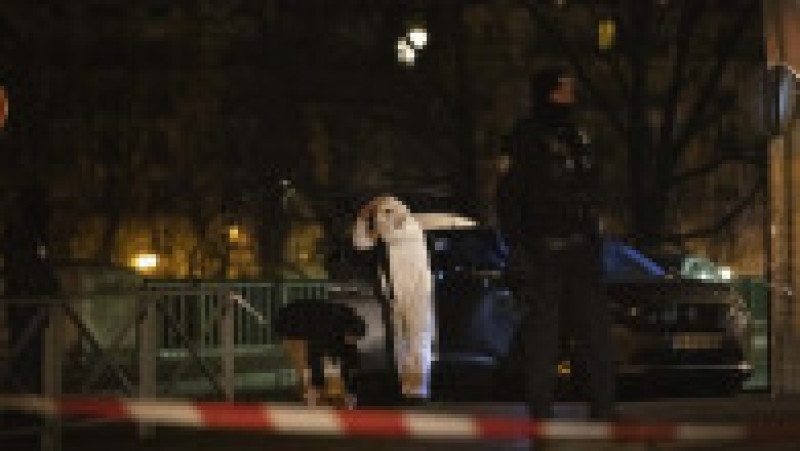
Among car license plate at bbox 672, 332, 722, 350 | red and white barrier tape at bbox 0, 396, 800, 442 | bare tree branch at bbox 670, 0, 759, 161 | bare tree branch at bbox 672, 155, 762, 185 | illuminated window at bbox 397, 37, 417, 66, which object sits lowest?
car license plate at bbox 672, 332, 722, 350

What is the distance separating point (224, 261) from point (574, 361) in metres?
22.3

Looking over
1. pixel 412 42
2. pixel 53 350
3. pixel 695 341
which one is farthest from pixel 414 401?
pixel 412 42

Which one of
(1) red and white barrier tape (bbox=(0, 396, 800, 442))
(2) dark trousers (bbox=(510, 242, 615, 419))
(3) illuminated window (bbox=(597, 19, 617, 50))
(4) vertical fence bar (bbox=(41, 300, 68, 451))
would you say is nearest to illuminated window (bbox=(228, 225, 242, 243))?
(3) illuminated window (bbox=(597, 19, 617, 50))

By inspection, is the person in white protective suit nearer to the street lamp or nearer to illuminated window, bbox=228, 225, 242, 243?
the street lamp

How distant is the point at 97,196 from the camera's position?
136 feet

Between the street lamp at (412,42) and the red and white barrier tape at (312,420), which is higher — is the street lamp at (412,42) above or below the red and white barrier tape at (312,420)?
above

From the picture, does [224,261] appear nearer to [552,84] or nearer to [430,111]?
[430,111]

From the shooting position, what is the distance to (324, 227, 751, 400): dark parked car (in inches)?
535

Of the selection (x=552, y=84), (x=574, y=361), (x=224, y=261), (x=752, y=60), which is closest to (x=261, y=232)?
(x=224, y=261)

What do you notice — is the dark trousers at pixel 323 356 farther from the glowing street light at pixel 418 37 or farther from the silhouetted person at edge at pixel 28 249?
the glowing street light at pixel 418 37

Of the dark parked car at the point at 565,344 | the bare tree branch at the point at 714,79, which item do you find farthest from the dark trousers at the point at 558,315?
the bare tree branch at the point at 714,79

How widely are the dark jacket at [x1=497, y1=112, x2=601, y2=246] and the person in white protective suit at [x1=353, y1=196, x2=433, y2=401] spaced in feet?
9.39

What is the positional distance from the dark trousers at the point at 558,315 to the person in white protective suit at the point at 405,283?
2725mm

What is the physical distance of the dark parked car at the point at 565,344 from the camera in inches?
535
